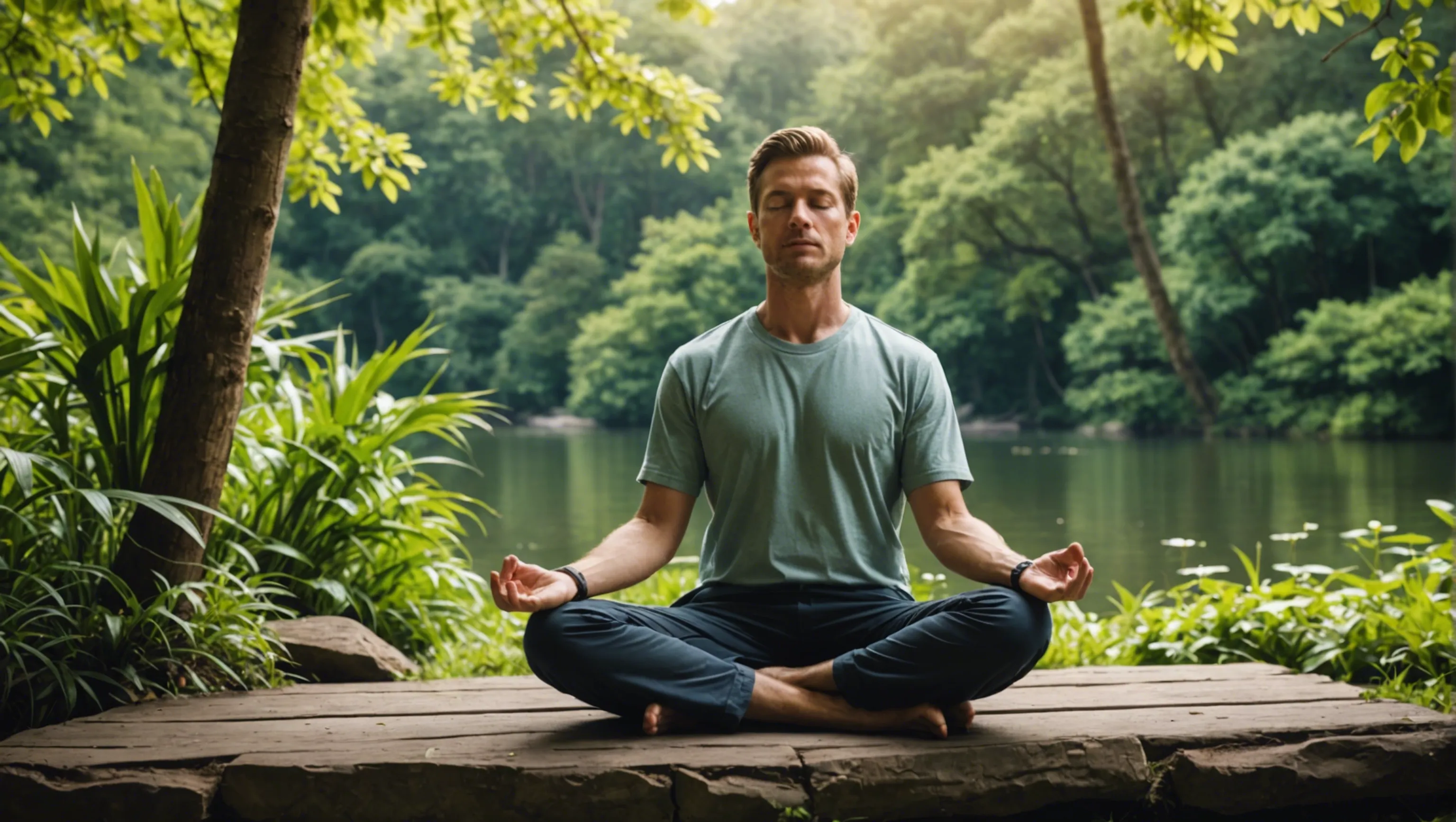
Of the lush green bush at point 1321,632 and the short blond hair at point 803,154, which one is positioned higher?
the short blond hair at point 803,154

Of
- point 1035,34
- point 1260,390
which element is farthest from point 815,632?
point 1035,34

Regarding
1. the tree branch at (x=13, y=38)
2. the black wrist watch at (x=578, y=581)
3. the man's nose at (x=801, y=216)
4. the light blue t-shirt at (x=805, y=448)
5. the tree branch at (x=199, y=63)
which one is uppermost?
the tree branch at (x=13, y=38)

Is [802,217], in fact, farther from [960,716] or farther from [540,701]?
[540,701]

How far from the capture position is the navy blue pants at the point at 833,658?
198 centimetres

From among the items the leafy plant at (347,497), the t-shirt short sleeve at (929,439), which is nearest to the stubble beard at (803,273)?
the t-shirt short sleeve at (929,439)

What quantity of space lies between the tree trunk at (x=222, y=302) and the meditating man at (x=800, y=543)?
972 millimetres

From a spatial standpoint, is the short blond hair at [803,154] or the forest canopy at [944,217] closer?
the short blond hair at [803,154]

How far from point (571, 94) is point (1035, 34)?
23776mm

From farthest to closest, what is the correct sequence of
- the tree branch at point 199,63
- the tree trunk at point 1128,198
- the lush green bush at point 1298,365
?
the lush green bush at point 1298,365, the tree trunk at point 1128,198, the tree branch at point 199,63

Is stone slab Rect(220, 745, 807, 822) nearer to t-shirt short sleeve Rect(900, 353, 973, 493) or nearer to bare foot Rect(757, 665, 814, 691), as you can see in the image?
bare foot Rect(757, 665, 814, 691)

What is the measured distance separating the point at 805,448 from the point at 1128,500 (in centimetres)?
920

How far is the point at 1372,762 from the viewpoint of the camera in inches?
77.6

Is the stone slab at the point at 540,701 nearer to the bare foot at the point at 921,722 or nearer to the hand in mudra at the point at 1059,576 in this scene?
the bare foot at the point at 921,722

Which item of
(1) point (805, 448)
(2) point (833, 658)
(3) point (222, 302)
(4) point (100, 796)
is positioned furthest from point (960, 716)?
(3) point (222, 302)
